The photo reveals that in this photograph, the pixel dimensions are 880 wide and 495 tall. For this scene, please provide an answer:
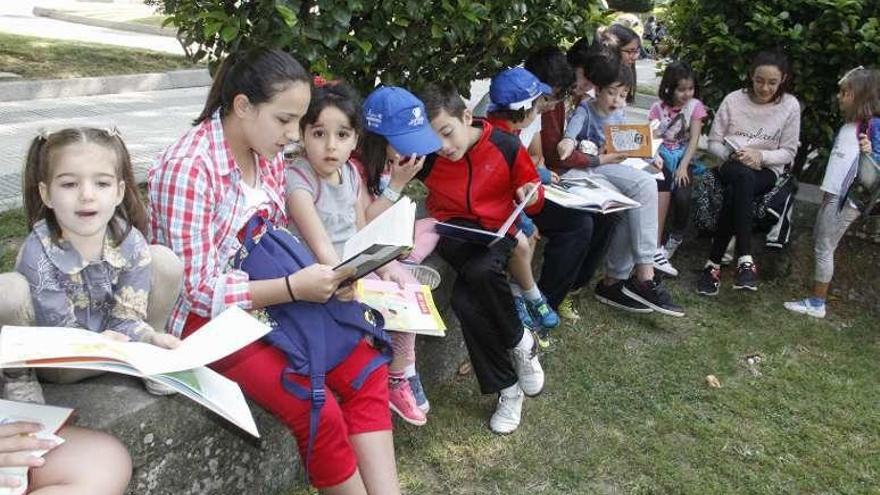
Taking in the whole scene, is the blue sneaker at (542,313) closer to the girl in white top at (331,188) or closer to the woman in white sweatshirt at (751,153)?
the girl in white top at (331,188)

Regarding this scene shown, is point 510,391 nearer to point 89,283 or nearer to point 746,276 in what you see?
point 89,283

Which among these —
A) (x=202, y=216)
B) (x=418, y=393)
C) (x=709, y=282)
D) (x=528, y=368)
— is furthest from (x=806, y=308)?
(x=202, y=216)

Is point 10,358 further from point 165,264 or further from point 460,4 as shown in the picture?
point 460,4

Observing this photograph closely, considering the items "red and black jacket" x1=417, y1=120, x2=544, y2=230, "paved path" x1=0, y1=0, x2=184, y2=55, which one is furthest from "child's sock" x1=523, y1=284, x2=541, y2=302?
"paved path" x1=0, y1=0, x2=184, y2=55

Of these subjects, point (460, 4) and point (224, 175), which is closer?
point (224, 175)

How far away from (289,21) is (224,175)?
2.26ft

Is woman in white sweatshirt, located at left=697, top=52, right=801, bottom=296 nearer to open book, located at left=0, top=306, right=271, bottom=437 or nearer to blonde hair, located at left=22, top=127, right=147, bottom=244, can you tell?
open book, located at left=0, top=306, right=271, bottom=437

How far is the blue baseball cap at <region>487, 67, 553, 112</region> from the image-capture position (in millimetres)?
3525

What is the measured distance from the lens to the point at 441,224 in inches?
125

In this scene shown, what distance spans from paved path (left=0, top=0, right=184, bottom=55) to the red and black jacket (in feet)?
30.9

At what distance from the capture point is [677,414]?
10.9ft

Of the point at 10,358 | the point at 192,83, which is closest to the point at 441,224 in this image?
the point at 10,358

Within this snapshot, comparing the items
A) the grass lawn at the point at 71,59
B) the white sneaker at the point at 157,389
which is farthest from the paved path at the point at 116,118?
the white sneaker at the point at 157,389

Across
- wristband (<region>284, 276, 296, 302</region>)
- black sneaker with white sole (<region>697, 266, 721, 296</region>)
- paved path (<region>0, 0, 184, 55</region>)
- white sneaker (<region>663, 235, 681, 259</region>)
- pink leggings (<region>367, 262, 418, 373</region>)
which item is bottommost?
paved path (<region>0, 0, 184, 55</region>)
